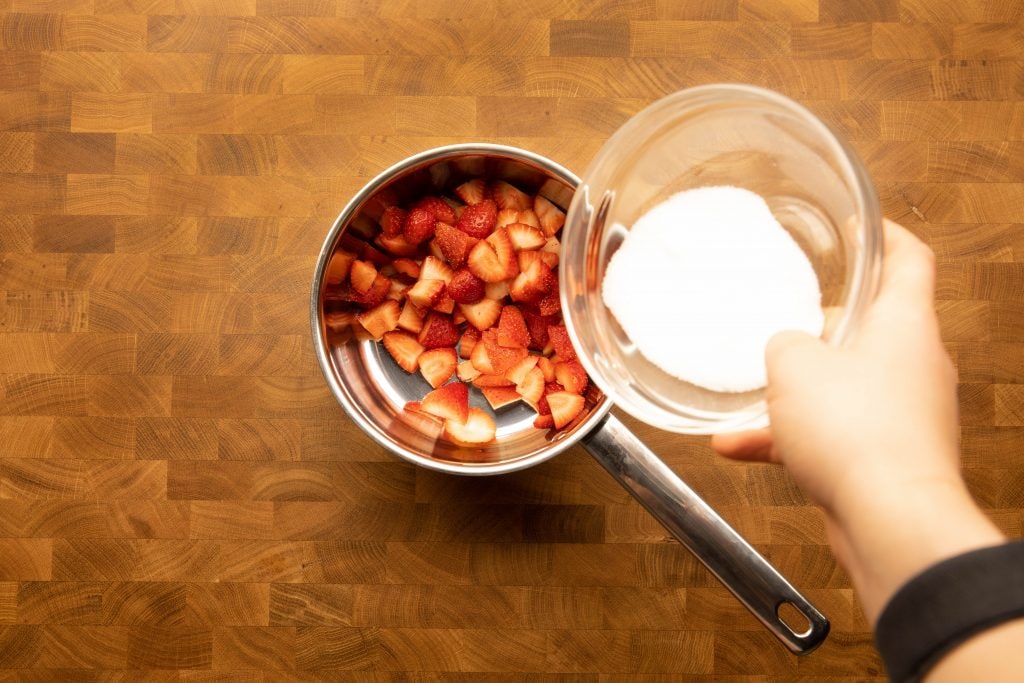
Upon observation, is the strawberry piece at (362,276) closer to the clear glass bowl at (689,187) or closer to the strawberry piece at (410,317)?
the strawberry piece at (410,317)

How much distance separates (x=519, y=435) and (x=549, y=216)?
0.94 feet

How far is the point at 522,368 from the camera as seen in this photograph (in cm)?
105

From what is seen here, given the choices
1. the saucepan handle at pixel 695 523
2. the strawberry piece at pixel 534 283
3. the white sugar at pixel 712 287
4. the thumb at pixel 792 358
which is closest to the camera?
the thumb at pixel 792 358

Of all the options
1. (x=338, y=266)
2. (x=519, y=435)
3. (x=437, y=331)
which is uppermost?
(x=338, y=266)

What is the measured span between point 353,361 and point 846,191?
623mm

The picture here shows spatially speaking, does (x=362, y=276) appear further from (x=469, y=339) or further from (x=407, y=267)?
(x=469, y=339)

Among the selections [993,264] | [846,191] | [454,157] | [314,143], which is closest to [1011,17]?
[993,264]

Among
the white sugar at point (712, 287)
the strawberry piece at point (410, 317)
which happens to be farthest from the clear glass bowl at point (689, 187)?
the strawberry piece at point (410, 317)

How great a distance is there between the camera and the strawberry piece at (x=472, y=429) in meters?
1.04

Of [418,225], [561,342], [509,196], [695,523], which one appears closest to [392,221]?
[418,225]

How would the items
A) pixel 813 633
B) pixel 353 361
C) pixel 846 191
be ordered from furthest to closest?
pixel 353 361 < pixel 813 633 < pixel 846 191

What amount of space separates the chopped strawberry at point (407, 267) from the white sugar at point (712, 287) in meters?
0.29

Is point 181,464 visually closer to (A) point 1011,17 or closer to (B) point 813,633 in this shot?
(B) point 813,633

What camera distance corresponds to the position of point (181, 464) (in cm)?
113
